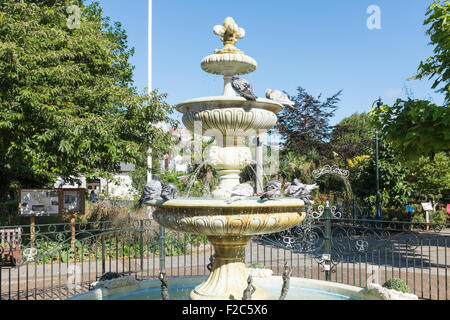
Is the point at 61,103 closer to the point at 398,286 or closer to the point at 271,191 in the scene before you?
the point at 271,191

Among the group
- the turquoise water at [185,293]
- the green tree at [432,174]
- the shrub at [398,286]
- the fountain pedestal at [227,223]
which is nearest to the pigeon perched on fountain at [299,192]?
the fountain pedestal at [227,223]

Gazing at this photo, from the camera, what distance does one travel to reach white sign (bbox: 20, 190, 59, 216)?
444 inches

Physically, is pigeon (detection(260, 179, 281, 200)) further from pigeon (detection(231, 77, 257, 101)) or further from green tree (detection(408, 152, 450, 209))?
green tree (detection(408, 152, 450, 209))

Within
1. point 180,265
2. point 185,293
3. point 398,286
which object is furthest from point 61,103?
point 398,286

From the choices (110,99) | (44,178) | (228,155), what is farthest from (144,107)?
(228,155)

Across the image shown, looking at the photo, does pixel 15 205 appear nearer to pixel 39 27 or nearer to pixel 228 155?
pixel 39 27

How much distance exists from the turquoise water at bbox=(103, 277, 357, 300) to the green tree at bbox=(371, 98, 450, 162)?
3.80m

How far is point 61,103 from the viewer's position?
10.4m

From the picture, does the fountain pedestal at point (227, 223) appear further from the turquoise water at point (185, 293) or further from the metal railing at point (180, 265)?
the metal railing at point (180, 265)

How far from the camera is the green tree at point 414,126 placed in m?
7.46

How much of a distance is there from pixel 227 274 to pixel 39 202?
8432 millimetres

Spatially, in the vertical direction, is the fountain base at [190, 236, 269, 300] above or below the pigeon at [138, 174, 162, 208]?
below

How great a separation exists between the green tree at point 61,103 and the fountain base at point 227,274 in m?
5.97

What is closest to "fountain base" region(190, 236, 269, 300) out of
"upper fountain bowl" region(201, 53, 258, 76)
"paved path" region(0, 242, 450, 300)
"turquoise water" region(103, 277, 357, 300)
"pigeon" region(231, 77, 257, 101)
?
"turquoise water" region(103, 277, 357, 300)
